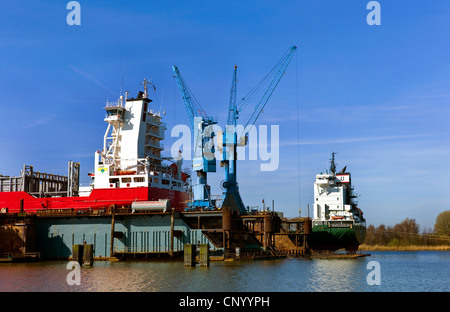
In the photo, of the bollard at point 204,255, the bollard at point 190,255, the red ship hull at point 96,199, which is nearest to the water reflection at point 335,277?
the bollard at point 204,255

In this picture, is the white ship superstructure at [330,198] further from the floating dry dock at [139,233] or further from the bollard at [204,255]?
the bollard at [204,255]

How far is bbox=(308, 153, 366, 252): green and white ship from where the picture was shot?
77.3 meters

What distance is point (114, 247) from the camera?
64.1m

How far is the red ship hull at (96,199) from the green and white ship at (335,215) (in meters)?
19.9

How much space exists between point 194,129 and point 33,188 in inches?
962

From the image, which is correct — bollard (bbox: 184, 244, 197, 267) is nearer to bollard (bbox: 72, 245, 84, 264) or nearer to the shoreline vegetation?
bollard (bbox: 72, 245, 84, 264)

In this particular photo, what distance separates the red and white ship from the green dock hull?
18.9 meters

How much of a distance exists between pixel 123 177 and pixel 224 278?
30.5m

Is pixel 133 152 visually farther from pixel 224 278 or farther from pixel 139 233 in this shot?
pixel 224 278

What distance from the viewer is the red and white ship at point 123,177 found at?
228ft

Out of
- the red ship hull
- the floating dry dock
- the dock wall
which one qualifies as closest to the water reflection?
the floating dry dock
